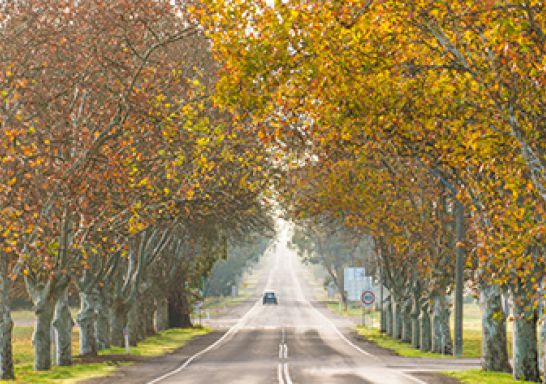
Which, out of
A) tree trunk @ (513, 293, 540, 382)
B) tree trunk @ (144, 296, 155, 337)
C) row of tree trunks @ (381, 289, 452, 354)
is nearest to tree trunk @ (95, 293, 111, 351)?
tree trunk @ (144, 296, 155, 337)

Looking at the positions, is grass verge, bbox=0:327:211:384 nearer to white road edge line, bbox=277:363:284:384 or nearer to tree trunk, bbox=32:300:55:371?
tree trunk, bbox=32:300:55:371

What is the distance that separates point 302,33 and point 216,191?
48.3 feet

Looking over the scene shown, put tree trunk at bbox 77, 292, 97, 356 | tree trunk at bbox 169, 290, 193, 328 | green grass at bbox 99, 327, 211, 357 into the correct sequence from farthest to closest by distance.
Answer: tree trunk at bbox 169, 290, 193, 328
green grass at bbox 99, 327, 211, 357
tree trunk at bbox 77, 292, 97, 356

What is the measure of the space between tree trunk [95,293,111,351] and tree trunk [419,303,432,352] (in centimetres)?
1305

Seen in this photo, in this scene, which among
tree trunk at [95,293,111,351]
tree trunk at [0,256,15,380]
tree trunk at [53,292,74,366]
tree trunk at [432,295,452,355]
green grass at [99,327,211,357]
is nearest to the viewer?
tree trunk at [0,256,15,380]

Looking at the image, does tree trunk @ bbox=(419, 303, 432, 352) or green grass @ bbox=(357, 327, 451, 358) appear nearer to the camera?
green grass @ bbox=(357, 327, 451, 358)

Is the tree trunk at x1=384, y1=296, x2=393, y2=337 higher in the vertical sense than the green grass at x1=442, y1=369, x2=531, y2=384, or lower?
higher

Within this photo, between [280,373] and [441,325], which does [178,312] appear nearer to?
[441,325]

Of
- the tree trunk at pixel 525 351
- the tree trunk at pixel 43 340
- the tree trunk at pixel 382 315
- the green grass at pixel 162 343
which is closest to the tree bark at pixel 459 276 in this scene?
the tree trunk at pixel 525 351

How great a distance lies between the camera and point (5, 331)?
26.2 m

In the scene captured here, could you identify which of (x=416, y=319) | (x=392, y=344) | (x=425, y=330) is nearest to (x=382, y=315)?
(x=392, y=344)

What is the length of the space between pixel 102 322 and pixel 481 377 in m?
18.4

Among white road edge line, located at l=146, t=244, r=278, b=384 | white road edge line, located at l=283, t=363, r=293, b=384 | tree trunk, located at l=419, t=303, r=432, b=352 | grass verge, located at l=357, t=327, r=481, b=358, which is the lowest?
grass verge, located at l=357, t=327, r=481, b=358

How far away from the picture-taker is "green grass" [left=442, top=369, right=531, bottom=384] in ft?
82.1
